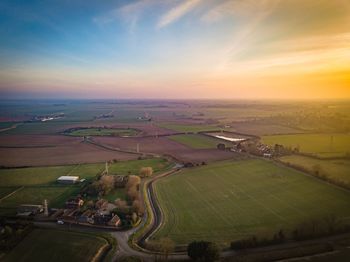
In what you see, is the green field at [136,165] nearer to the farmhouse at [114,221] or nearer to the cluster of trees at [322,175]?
the farmhouse at [114,221]

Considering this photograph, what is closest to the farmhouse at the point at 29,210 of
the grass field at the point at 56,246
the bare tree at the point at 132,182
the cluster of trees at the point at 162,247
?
the grass field at the point at 56,246

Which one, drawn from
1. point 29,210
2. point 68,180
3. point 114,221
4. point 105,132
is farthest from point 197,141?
point 29,210

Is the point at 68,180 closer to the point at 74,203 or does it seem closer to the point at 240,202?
the point at 74,203

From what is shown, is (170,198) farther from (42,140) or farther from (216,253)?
(42,140)

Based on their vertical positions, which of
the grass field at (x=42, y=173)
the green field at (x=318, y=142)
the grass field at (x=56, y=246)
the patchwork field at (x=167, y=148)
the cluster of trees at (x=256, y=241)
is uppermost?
the green field at (x=318, y=142)

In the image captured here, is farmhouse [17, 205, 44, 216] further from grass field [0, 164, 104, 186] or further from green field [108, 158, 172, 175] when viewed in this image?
green field [108, 158, 172, 175]
